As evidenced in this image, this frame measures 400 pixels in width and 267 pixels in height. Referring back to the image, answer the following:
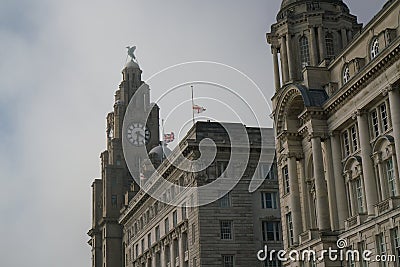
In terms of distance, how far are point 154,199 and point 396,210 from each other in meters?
62.6

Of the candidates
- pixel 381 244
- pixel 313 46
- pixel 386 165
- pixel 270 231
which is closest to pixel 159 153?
pixel 270 231

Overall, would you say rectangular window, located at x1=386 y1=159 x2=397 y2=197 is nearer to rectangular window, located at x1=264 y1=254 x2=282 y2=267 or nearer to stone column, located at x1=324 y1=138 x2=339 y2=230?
stone column, located at x1=324 y1=138 x2=339 y2=230

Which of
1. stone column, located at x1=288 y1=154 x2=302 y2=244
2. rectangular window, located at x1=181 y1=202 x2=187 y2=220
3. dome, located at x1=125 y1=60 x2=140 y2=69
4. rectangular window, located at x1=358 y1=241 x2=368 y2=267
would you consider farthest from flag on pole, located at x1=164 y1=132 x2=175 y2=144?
dome, located at x1=125 y1=60 x2=140 y2=69

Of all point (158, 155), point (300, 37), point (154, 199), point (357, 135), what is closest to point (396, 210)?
point (357, 135)

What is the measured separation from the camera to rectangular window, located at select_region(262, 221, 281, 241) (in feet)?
289

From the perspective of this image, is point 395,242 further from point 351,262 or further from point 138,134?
point 138,134

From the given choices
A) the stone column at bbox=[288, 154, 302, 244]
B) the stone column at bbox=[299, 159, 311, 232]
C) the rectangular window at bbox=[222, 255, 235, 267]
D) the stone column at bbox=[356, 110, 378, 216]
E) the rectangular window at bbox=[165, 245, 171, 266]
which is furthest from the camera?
the rectangular window at bbox=[165, 245, 171, 266]

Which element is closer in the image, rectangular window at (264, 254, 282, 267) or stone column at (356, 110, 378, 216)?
stone column at (356, 110, 378, 216)

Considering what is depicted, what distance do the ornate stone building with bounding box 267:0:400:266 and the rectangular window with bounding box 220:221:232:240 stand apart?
1769 cm

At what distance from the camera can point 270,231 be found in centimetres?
8844

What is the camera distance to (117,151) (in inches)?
6270

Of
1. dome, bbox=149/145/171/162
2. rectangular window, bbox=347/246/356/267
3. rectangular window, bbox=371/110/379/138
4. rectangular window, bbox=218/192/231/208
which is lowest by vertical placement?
rectangular window, bbox=347/246/356/267

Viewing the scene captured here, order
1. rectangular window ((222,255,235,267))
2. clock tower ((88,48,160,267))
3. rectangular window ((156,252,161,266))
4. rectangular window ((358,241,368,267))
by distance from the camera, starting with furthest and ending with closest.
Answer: clock tower ((88,48,160,267)) < rectangular window ((156,252,161,266)) < rectangular window ((222,255,235,267)) < rectangular window ((358,241,368,267))

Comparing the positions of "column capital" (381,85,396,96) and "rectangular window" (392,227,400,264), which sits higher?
"column capital" (381,85,396,96)
